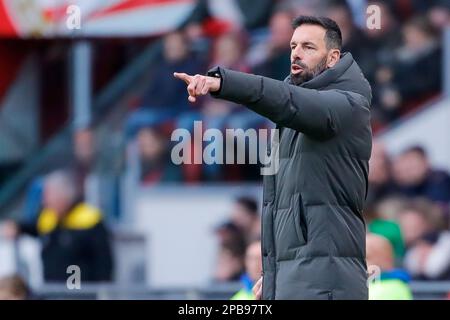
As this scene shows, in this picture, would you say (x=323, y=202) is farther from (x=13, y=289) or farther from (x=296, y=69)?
(x=13, y=289)

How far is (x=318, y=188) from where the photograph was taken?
252 inches

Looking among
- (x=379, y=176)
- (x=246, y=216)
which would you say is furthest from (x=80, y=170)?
(x=379, y=176)

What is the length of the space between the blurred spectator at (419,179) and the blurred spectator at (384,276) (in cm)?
378

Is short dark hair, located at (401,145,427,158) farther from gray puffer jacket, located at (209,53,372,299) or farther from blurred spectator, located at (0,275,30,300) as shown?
gray puffer jacket, located at (209,53,372,299)

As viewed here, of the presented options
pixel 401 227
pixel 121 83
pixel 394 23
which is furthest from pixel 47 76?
pixel 401 227

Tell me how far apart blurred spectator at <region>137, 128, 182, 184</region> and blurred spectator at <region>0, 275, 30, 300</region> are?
3.55 meters

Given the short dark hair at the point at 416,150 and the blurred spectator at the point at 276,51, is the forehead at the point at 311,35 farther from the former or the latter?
the blurred spectator at the point at 276,51

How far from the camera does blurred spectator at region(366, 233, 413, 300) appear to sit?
798 cm

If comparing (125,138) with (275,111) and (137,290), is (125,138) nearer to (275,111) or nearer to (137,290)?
(137,290)

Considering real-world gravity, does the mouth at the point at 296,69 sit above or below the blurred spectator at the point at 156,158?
above

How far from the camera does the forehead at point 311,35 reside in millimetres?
6602

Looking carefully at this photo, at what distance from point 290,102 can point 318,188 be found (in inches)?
16.4

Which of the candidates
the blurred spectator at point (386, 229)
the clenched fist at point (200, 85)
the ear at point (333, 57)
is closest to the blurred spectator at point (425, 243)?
the blurred spectator at point (386, 229)

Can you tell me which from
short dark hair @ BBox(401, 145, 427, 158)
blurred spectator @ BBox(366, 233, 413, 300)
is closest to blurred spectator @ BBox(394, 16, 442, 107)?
short dark hair @ BBox(401, 145, 427, 158)
